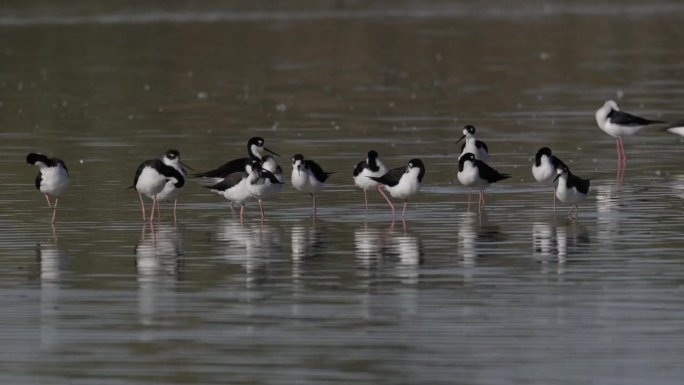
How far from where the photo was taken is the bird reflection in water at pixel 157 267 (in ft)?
51.9

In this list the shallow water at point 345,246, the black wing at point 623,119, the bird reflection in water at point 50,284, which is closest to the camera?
the shallow water at point 345,246

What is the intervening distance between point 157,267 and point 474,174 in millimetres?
5711

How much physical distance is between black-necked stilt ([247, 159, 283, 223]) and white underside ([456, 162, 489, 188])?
2379 millimetres

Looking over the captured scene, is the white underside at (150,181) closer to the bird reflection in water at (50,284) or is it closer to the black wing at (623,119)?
the bird reflection in water at (50,284)

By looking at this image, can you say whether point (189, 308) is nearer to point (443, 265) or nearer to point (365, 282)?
point (365, 282)

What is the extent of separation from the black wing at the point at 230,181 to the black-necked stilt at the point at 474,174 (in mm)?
2745

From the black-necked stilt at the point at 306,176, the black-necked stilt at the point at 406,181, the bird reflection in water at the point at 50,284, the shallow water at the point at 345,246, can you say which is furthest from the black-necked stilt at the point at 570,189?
the bird reflection in water at the point at 50,284

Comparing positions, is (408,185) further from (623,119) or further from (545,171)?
(623,119)

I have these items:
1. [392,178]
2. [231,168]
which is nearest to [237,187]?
[392,178]

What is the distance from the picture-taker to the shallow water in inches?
531

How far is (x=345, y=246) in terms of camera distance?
1917 cm

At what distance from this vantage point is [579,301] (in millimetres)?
15469

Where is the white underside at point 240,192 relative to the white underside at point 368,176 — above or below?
below

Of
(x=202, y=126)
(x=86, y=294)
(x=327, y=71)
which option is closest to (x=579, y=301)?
(x=86, y=294)
